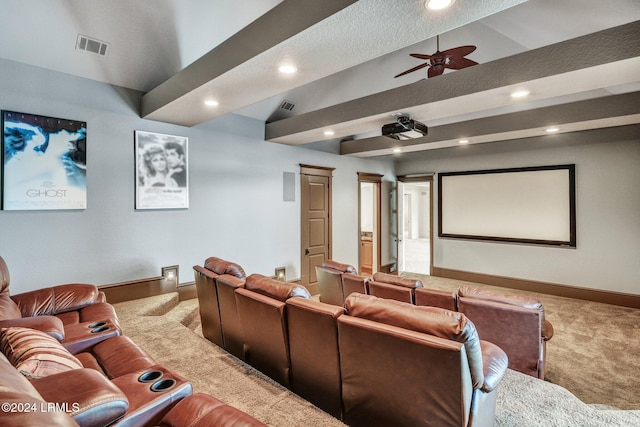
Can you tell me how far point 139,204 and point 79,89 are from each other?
1342 mm

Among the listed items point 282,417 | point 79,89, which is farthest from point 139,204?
point 282,417

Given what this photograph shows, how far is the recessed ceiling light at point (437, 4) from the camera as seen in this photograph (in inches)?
64.2

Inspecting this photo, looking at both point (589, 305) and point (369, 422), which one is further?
point (589, 305)

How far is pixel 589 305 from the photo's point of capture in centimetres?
509

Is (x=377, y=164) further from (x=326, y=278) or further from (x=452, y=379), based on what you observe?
(x=452, y=379)

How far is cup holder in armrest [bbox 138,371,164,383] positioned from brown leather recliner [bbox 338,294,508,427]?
3.16 feet

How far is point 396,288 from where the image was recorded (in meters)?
2.96

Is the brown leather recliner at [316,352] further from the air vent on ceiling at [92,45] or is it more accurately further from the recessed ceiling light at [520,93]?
the air vent on ceiling at [92,45]

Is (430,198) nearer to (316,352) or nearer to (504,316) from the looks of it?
(504,316)

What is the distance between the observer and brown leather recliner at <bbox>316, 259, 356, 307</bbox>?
371cm

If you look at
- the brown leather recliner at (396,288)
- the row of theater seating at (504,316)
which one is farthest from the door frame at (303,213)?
the row of theater seating at (504,316)

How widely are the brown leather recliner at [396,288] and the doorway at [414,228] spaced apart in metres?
4.90

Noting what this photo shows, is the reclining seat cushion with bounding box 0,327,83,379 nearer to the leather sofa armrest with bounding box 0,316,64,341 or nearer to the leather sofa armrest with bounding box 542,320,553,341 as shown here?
the leather sofa armrest with bounding box 0,316,64,341

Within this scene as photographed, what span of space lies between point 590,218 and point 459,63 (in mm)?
4331
